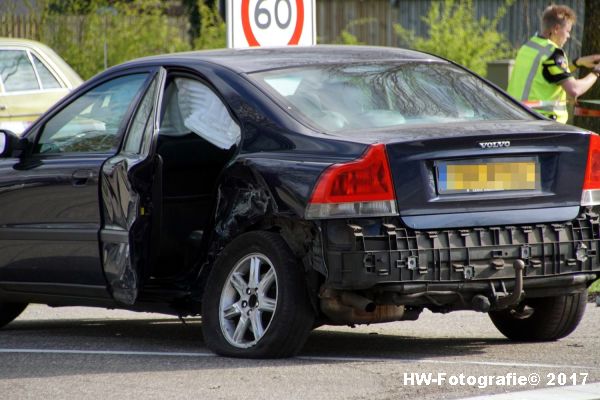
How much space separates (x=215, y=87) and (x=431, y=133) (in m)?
1.29

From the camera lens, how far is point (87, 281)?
7820 millimetres

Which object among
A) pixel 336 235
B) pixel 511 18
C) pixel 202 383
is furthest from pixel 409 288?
pixel 511 18

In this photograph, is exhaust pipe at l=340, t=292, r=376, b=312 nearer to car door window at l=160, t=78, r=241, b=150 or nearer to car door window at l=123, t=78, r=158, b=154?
car door window at l=160, t=78, r=241, b=150

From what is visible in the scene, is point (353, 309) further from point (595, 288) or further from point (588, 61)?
point (588, 61)

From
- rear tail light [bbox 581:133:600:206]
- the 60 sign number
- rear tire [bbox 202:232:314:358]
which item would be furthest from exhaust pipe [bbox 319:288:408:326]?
the 60 sign number

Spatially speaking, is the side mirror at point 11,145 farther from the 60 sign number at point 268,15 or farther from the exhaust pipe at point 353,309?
the 60 sign number at point 268,15

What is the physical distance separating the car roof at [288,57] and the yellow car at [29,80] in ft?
23.9

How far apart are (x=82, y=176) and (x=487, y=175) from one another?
Answer: 228 centimetres

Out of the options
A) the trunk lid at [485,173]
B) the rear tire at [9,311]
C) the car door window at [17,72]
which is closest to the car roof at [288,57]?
the trunk lid at [485,173]

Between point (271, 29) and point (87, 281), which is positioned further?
point (271, 29)

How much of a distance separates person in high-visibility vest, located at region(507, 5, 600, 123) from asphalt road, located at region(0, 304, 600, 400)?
293cm

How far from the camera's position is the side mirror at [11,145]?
8320 millimetres

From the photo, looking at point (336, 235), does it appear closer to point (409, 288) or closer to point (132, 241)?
point (409, 288)

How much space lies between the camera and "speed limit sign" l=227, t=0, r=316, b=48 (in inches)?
430
